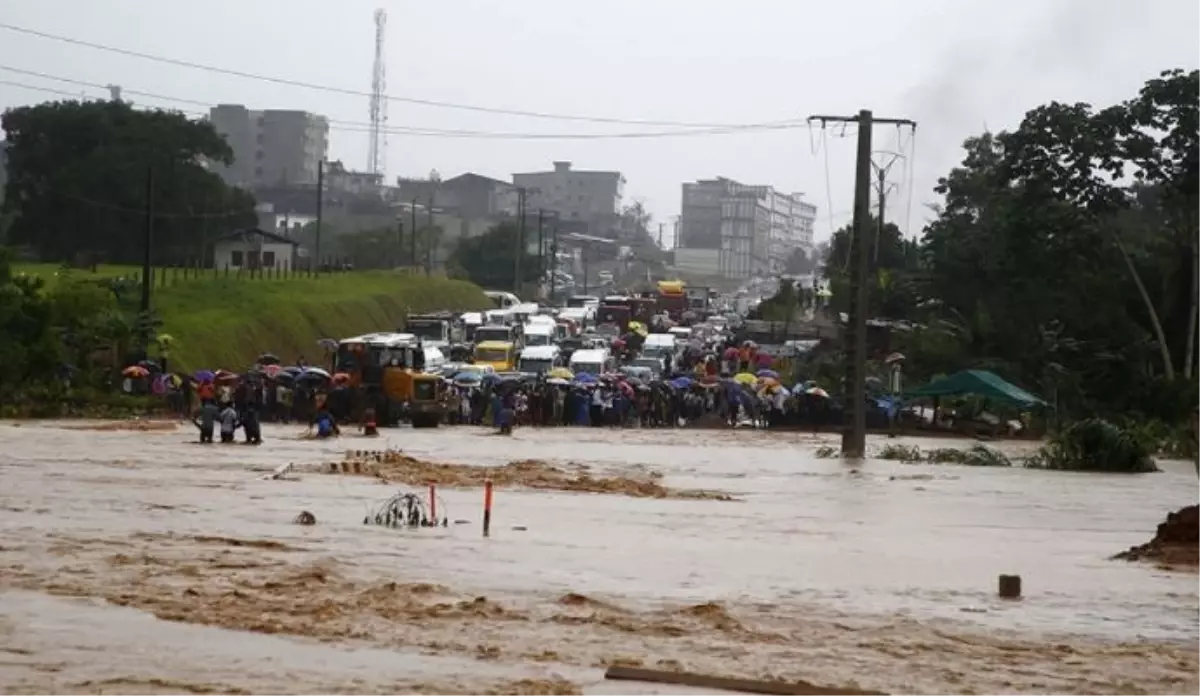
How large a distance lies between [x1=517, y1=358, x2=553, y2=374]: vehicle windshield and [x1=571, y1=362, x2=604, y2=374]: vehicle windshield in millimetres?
971

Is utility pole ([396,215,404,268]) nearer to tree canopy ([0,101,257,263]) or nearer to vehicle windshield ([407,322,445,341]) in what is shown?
tree canopy ([0,101,257,263])

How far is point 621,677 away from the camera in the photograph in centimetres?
1309

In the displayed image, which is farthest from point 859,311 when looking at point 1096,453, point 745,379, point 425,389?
point 745,379

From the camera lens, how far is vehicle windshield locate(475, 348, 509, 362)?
70.6 m

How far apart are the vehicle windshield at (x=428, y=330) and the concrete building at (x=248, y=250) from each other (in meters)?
9.82

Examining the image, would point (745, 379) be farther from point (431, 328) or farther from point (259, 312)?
point (431, 328)

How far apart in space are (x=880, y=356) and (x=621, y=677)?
6068 cm

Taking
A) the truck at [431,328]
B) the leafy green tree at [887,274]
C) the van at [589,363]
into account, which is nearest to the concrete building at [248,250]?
the truck at [431,328]

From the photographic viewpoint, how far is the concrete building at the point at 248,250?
8269 cm

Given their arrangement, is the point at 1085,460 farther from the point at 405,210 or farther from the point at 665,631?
the point at 405,210

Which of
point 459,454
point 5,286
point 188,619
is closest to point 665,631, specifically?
point 188,619

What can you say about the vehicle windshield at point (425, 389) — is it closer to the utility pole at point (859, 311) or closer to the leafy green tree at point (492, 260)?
the utility pole at point (859, 311)

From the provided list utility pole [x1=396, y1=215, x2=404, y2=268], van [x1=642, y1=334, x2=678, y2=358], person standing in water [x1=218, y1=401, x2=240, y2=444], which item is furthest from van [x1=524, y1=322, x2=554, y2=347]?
utility pole [x1=396, y1=215, x2=404, y2=268]

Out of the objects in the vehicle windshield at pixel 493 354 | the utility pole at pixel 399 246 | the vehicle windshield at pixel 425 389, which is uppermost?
the utility pole at pixel 399 246
